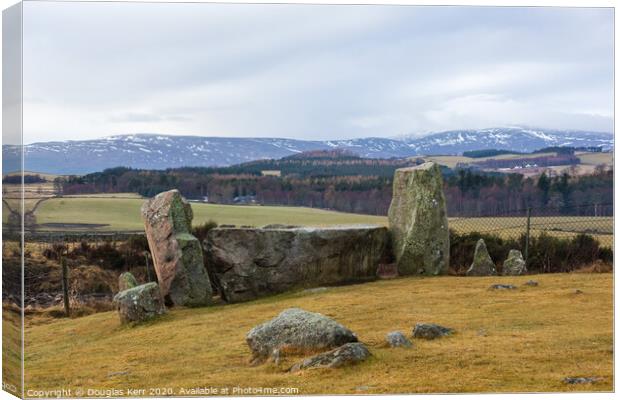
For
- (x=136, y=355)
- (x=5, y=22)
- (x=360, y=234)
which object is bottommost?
(x=136, y=355)

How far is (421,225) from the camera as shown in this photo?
2459 centimetres

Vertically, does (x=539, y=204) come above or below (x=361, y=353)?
above

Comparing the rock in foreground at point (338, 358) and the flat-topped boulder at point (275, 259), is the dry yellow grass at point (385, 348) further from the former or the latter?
the flat-topped boulder at point (275, 259)

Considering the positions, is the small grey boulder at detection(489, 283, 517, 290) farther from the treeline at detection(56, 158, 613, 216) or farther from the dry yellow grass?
the treeline at detection(56, 158, 613, 216)

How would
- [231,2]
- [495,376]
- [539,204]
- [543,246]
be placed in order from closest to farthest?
[495,376] → [231,2] → [539,204] → [543,246]

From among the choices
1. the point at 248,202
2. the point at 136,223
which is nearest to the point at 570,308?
the point at 136,223

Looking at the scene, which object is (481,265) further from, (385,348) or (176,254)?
(385,348)

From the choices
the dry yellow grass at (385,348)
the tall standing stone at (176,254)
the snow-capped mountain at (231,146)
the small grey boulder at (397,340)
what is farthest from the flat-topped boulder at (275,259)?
the small grey boulder at (397,340)

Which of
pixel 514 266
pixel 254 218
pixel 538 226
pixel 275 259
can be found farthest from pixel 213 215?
pixel 514 266

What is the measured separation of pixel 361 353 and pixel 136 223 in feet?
90.9

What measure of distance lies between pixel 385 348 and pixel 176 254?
10.1 m

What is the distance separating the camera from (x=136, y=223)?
39406mm

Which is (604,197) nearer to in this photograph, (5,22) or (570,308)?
(570,308)

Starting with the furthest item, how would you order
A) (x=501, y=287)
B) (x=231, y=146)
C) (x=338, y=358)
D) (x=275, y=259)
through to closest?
1. (x=275, y=259)
2. (x=231, y=146)
3. (x=501, y=287)
4. (x=338, y=358)
